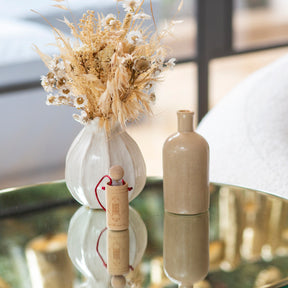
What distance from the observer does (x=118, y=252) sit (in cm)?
93

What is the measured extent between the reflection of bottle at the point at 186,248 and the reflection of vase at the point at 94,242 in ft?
0.15

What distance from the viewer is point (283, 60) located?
1.62 m

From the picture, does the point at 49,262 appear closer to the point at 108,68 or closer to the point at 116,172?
the point at 116,172

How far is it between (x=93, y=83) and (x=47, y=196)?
33 cm

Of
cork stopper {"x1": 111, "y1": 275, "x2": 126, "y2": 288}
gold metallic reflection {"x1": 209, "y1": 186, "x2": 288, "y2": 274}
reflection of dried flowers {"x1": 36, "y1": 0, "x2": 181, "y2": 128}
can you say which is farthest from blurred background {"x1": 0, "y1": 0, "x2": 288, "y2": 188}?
cork stopper {"x1": 111, "y1": 275, "x2": 126, "y2": 288}

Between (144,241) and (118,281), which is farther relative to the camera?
(144,241)

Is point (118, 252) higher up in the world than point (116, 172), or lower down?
lower down

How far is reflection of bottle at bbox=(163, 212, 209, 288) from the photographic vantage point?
2.86 feet

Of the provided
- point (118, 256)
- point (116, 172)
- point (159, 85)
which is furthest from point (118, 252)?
point (159, 85)

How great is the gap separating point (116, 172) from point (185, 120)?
0.17 metres

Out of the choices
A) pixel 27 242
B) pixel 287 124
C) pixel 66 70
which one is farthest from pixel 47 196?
pixel 287 124

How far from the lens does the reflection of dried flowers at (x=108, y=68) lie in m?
0.98

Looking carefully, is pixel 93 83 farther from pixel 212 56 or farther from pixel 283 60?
pixel 212 56

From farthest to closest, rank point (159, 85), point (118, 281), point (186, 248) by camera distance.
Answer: point (159, 85) → point (186, 248) → point (118, 281)
